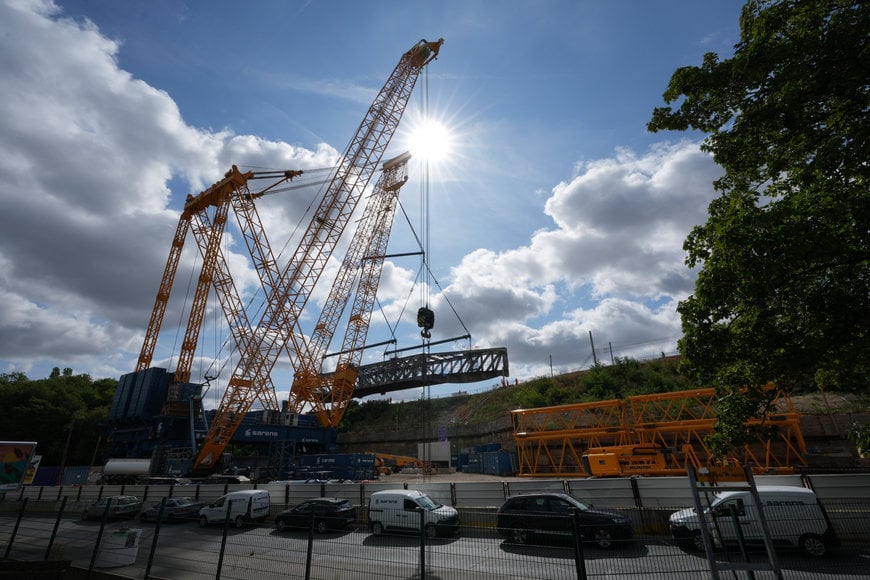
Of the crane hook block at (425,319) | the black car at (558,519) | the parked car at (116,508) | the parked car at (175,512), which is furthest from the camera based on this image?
the crane hook block at (425,319)

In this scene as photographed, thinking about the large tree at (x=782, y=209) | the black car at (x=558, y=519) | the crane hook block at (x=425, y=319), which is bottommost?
the black car at (x=558, y=519)

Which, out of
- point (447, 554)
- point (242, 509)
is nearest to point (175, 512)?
point (242, 509)

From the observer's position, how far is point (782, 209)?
25.5 ft

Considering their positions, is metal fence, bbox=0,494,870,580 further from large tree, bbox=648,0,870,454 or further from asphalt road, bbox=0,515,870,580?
large tree, bbox=648,0,870,454

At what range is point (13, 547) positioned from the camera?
1266 cm

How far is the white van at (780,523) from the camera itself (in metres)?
8.16

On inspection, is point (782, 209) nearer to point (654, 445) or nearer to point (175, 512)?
point (654, 445)

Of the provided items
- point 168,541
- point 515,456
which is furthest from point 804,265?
point 515,456

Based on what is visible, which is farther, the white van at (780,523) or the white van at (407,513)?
the white van at (407,513)

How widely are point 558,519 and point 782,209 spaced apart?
30.3 feet

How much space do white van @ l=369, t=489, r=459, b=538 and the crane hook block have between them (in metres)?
20.0

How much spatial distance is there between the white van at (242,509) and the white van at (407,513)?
5.42 meters

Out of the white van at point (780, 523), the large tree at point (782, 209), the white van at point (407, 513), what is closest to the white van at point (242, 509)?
the white van at point (407, 513)

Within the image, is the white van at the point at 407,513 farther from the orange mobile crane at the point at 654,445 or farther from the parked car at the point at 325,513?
the orange mobile crane at the point at 654,445
